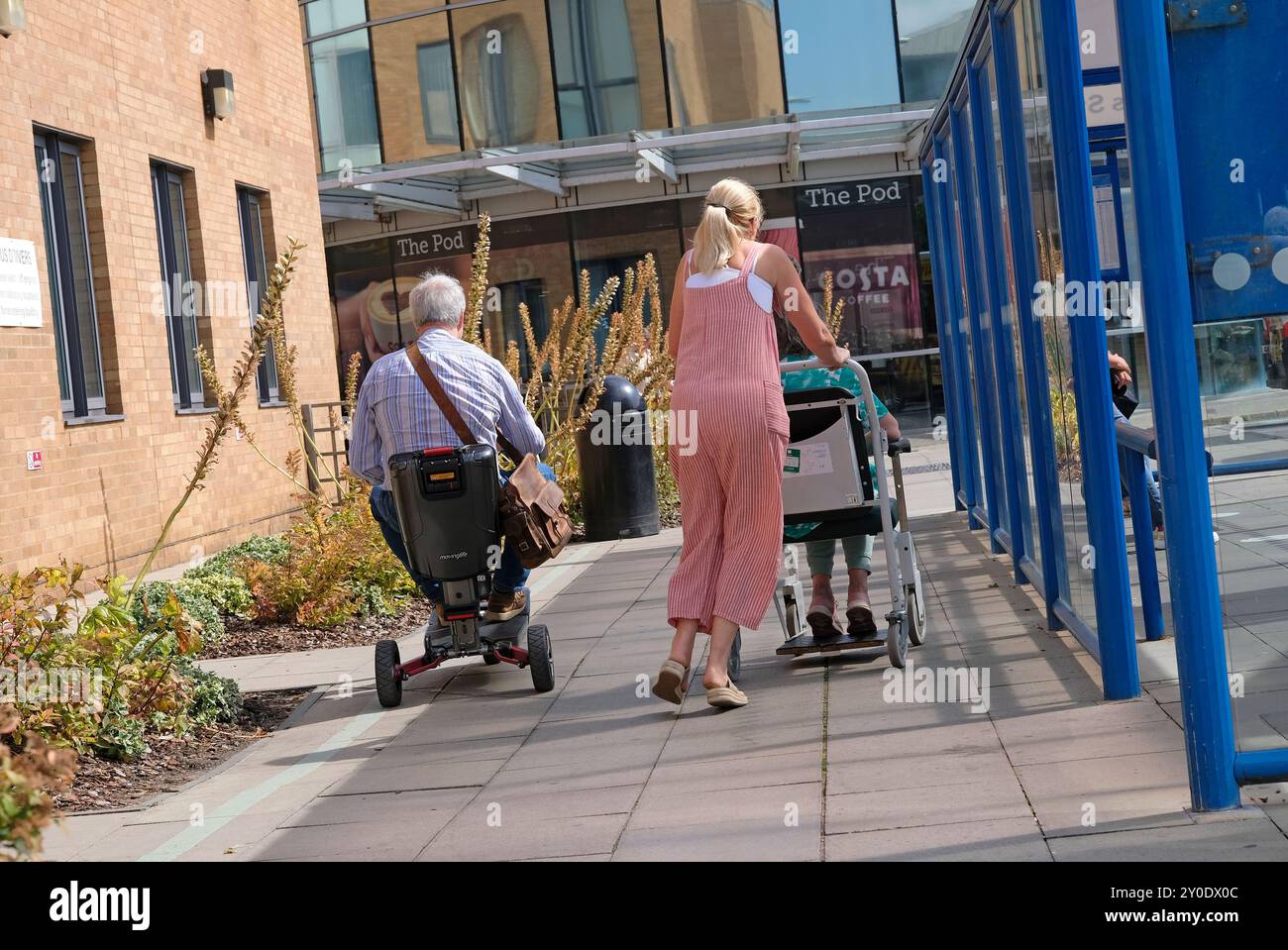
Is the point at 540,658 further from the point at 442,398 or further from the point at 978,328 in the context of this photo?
the point at 978,328

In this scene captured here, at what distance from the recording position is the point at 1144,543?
19.5ft

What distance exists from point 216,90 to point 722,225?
982cm

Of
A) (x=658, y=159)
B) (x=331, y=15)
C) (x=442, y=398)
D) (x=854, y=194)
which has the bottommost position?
(x=442, y=398)

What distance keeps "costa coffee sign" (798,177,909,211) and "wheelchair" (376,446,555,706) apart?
16680 mm

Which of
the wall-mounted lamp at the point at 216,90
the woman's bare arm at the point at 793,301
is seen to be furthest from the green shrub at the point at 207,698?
the wall-mounted lamp at the point at 216,90

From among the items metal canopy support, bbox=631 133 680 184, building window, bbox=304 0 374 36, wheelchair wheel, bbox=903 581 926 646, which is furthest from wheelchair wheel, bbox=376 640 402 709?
building window, bbox=304 0 374 36

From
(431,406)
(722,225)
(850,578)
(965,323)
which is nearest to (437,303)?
(431,406)

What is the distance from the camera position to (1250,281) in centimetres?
390

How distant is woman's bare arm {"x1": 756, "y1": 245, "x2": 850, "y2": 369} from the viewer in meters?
5.78

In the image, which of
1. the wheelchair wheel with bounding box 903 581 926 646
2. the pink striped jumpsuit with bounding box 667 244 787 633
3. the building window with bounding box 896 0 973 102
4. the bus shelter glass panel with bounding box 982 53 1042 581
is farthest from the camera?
the building window with bounding box 896 0 973 102

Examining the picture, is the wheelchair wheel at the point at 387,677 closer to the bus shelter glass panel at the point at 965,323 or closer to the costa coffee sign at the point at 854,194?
the bus shelter glass panel at the point at 965,323

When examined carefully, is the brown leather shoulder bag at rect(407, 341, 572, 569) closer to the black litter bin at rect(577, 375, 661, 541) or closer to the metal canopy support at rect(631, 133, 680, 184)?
the black litter bin at rect(577, 375, 661, 541)

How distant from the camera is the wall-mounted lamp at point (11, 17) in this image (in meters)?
10.5
